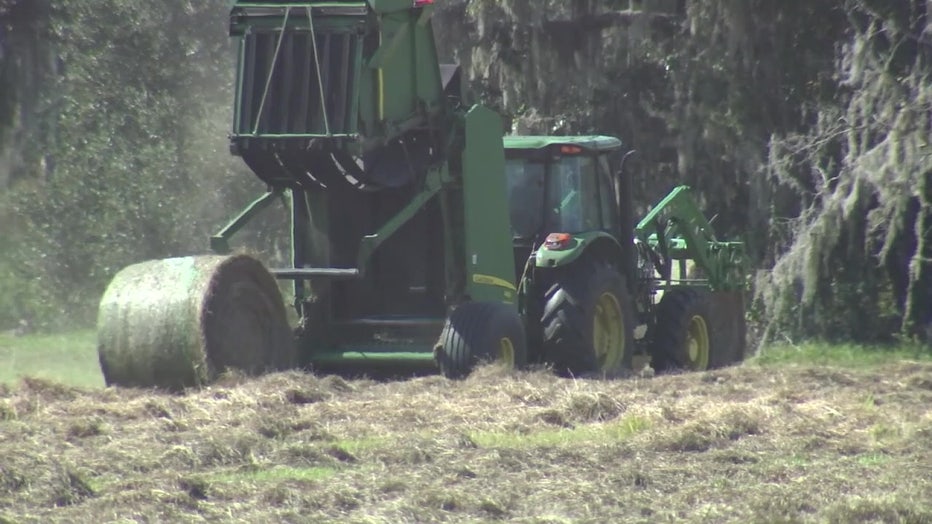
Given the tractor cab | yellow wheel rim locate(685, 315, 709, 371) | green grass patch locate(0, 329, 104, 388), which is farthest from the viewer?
yellow wheel rim locate(685, 315, 709, 371)

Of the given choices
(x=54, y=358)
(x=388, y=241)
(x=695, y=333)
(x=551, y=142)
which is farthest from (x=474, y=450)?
(x=54, y=358)

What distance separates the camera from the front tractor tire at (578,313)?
1348 centimetres

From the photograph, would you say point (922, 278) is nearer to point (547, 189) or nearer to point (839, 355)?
point (839, 355)

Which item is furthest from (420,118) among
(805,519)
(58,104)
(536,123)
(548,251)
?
(58,104)

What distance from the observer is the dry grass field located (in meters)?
7.38

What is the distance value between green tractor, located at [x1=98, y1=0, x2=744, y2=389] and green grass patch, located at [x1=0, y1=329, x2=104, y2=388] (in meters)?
1.64

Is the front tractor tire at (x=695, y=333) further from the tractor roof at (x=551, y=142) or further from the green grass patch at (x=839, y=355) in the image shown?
the tractor roof at (x=551, y=142)

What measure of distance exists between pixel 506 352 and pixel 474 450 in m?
3.73

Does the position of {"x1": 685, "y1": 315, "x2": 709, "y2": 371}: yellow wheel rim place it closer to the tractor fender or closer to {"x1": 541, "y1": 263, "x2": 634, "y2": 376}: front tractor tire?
the tractor fender

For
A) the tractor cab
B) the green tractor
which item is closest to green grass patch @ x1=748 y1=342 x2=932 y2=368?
the green tractor

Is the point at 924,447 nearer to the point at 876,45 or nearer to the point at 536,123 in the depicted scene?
the point at 876,45

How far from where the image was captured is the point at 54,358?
18.1 metres

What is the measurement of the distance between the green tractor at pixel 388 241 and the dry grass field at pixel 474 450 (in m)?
0.56

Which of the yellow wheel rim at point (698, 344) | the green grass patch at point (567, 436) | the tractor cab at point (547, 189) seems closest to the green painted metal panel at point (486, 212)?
the tractor cab at point (547, 189)
